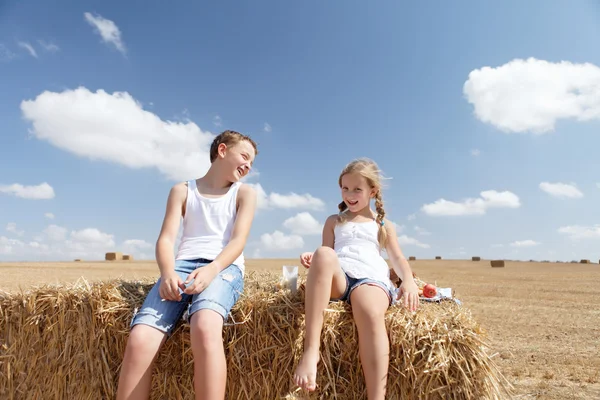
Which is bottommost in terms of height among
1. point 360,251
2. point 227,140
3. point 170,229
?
point 360,251

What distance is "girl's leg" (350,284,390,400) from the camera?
243cm

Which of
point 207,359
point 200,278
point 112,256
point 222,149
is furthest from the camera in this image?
point 112,256

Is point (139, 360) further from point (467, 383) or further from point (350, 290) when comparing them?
point (467, 383)

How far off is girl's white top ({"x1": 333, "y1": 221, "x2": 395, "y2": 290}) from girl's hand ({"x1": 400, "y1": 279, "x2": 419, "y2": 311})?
88mm

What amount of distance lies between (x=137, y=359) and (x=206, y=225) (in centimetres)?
92

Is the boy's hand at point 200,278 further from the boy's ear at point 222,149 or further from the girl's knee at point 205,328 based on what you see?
the boy's ear at point 222,149

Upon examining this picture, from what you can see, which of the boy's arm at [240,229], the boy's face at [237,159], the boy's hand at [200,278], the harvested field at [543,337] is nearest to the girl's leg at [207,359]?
the boy's hand at [200,278]

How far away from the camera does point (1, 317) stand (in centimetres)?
318

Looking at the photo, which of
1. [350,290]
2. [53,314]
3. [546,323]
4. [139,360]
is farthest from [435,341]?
[546,323]

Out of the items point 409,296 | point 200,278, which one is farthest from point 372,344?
point 200,278

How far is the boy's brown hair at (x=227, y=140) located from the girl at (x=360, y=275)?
0.73 m

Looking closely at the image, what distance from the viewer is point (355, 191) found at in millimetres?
3037

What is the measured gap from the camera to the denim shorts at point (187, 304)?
97.7 inches

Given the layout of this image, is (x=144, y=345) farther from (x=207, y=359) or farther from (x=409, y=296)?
(x=409, y=296)
